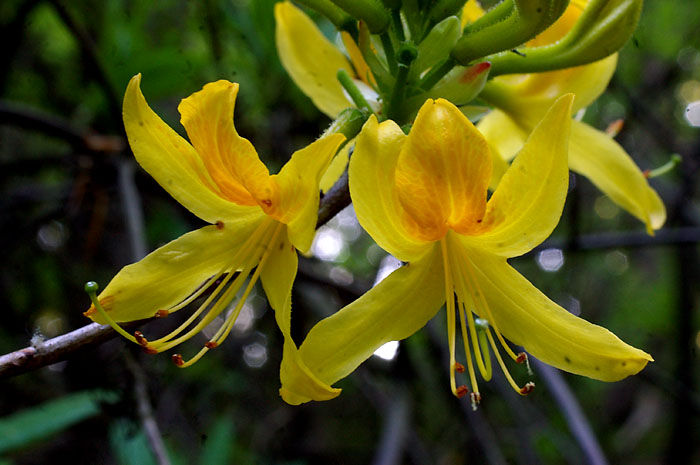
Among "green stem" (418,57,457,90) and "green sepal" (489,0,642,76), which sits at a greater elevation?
"green stem" (418,57,457,90)

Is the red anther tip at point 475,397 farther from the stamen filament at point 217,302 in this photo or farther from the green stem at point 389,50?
the green stem at point 389,50

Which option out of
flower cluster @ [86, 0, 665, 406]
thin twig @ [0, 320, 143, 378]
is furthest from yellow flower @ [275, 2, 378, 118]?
thin twig @ [0, 320, 143, 378]

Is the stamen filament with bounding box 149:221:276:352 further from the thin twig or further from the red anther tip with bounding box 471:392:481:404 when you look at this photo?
the red anther tip with bounding box 471:392:481:404

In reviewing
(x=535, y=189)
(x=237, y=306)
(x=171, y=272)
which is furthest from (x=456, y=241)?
(x=171, y=272)

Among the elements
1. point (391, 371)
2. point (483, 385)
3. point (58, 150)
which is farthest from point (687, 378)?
point (58, 150)

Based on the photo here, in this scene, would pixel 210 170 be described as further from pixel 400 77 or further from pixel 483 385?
pixel 483 385

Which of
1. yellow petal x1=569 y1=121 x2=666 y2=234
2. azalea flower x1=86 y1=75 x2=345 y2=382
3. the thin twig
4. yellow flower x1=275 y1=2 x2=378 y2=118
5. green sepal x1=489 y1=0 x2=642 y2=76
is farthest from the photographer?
yellow flower x1=275 y1=2 x2=378 y2=118
